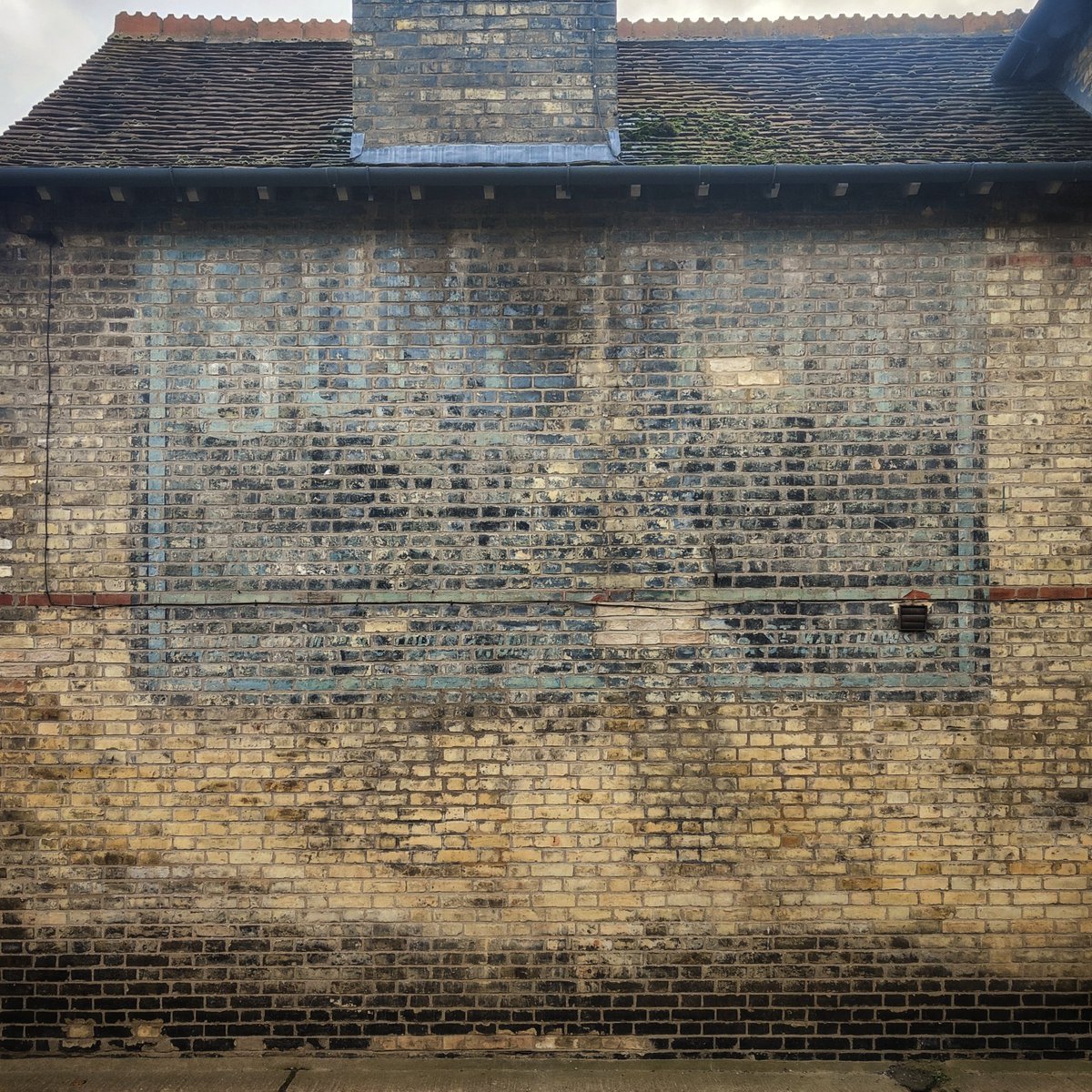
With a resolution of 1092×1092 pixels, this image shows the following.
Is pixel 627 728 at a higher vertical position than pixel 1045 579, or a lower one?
lower

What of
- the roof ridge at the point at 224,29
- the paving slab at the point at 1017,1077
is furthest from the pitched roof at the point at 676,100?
the paving slab at the point at 1017,1077

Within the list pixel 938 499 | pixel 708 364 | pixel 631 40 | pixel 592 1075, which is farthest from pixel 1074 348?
pixel 592 1075

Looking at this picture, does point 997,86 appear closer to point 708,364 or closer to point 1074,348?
point 1074,348

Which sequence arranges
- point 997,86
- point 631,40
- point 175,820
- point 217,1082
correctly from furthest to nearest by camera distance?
point 631,40
point 997,86
point 175,820
point 217,1082

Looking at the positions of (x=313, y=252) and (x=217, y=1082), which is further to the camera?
(x=313, y=252)

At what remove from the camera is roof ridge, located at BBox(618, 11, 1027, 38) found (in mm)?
6668

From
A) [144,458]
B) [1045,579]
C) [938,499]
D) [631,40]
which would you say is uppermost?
[631,40]

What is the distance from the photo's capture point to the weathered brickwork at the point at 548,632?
4477 mm

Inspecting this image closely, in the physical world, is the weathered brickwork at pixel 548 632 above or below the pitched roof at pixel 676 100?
below

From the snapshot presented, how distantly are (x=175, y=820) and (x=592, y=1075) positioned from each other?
3.06 m

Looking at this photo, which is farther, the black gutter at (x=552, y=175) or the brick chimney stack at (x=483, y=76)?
the brick chimney stack at (x=483, y=76)

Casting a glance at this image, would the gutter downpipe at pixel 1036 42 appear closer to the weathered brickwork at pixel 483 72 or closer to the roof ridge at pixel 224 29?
the weathered brickwork at pixel 483 72

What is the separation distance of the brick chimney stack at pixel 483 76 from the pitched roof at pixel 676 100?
13.6 inches

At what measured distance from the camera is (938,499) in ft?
15.2
